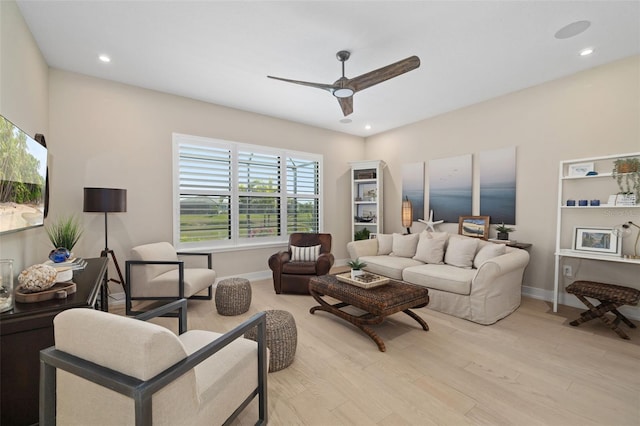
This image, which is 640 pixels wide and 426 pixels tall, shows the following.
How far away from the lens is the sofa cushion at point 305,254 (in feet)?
14.2

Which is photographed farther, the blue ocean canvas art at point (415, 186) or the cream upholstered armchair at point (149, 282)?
the blue ocean canvas art at point (415, 186)

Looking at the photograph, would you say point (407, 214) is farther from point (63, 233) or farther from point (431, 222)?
point (63, 233)

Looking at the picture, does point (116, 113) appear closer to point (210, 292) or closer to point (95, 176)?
point (95, 176)

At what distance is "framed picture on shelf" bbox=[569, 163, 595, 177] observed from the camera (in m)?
3.24

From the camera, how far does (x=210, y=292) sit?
3682mm

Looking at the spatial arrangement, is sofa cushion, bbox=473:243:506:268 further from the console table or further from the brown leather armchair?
the console table

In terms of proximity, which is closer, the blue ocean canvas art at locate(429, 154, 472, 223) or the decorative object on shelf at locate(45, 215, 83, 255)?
the decorative object on shelf at locate(45, 215, 83, 255)

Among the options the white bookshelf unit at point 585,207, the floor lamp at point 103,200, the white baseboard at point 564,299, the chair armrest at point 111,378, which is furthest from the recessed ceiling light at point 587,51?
the floor lamp at point 103,200

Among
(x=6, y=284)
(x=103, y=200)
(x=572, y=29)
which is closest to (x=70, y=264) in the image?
(x=6, y=284)

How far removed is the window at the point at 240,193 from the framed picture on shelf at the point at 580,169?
393cm

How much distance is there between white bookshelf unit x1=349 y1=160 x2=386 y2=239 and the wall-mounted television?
4808mm

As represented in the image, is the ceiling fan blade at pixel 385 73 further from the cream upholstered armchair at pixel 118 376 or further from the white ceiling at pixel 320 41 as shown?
the cream upholstered armchair at pixel 118 376

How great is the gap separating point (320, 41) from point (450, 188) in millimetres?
3311

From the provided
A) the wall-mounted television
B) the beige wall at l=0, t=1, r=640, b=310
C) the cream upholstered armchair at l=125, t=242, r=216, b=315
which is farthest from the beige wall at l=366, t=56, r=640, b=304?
the wall-mounted television
